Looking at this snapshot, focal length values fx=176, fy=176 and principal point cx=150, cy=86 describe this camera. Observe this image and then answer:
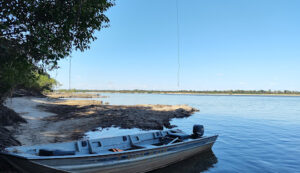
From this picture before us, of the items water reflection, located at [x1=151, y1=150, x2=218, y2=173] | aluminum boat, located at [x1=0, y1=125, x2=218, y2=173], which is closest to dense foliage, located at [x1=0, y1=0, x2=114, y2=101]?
aluminum boat, located at [x1=0, y1=125, x2=218, y2=173]

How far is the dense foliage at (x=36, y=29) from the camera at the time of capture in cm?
701

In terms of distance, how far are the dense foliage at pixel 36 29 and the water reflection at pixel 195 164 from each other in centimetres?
824

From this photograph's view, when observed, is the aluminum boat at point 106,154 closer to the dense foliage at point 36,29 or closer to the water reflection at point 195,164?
the water reflection at point 195,164

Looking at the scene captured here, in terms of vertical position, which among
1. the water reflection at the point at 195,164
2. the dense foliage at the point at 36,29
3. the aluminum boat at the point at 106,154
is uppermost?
the dense foliage at the point at 36,29

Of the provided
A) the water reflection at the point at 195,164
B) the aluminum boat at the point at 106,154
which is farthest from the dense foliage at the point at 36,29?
the water reflection at the point at 195,164

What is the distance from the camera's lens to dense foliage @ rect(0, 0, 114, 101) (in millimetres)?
7012

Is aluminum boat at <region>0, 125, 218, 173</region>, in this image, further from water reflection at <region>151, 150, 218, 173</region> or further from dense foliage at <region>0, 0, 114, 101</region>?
dense foliage at <region>0, 0, 114, 101</region>

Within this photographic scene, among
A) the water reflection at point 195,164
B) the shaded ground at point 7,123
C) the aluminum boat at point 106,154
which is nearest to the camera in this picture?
the aluminum boat at point 106,154

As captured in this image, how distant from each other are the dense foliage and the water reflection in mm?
8235

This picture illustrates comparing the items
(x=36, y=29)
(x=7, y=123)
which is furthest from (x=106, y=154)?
(x=7, y=123)

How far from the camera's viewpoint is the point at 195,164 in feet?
37.5

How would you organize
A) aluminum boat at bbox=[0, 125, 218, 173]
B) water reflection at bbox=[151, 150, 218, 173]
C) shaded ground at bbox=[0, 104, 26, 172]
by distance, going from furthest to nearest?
water reflection at bbox=[151, 150, 218, 173]
shaded ground at bbox=[0, 104, 26, 172]
aluminum boat at bbox=[0, 125, 218, 173]

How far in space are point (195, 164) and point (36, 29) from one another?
11354 mm

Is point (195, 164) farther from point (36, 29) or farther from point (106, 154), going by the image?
point (36, 29)
